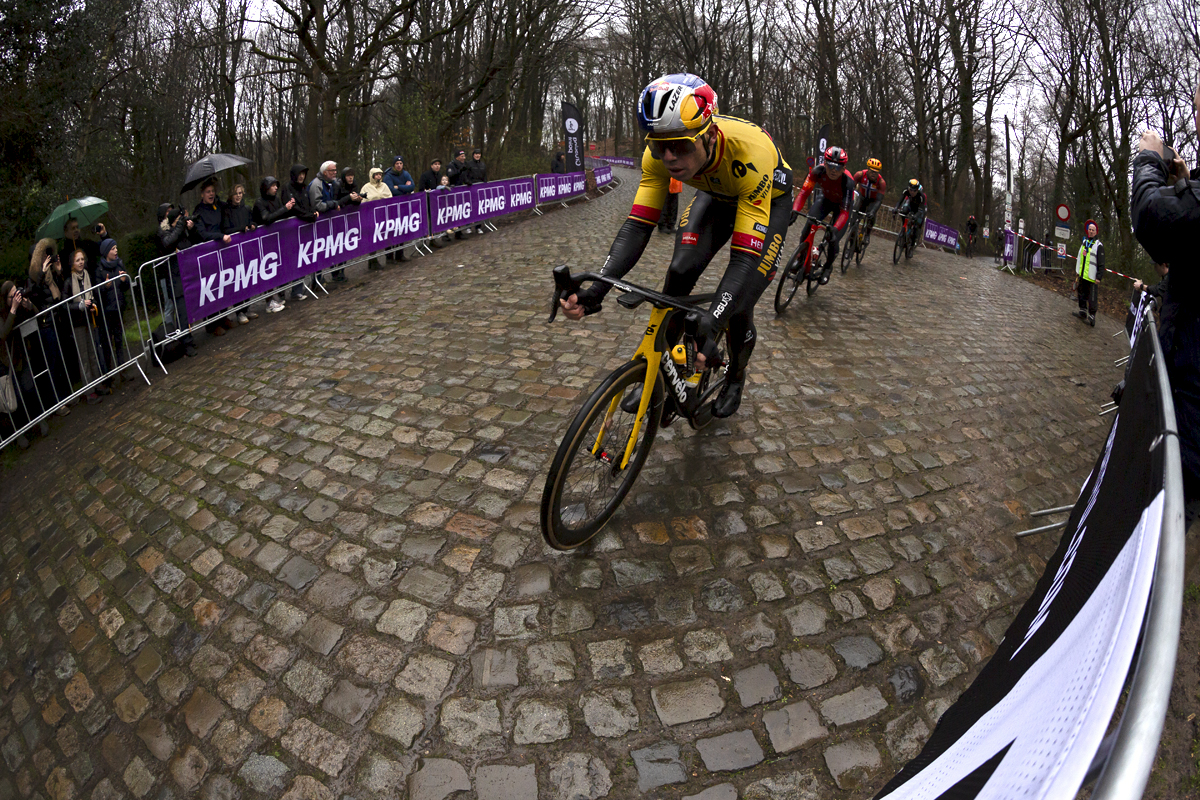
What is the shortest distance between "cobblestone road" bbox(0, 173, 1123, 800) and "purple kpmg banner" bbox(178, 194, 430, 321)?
183 cm

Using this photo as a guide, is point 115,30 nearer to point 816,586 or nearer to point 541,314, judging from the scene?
point 541,314

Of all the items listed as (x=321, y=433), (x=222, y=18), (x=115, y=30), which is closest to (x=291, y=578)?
(x=321, y=433)

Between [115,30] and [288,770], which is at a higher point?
[115,30]

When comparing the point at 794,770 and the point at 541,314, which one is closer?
the point at 794,770

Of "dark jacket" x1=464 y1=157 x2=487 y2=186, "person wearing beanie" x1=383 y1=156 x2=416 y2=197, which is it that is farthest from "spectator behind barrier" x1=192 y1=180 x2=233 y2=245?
"dark jacket" x1=464 y1=157 x2=487 y2=186

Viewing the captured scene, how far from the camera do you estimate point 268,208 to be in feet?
31.1

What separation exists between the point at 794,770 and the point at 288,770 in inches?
77.4

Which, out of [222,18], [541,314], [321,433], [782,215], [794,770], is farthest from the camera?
[222,18]

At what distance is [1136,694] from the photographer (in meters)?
0.93

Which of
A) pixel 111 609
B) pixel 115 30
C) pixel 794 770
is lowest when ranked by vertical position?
pixel 111 609

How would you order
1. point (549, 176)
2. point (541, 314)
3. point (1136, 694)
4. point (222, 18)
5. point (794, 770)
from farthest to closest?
1. point (222, 18)
2. point (549, 176)
3. point (541, 314)
4. point (794, 770)
5. point (1136, 694)

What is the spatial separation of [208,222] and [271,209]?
3.65 feet

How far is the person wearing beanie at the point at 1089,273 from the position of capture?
12.5 meters

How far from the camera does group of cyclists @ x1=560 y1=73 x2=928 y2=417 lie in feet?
11.1
